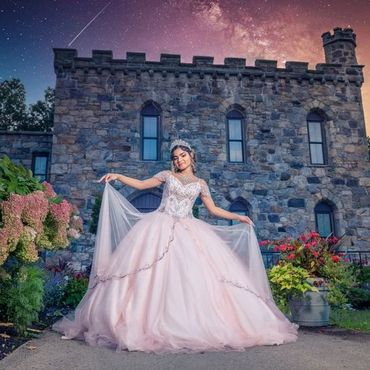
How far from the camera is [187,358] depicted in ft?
10.2

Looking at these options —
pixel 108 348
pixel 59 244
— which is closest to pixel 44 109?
pixel 59 244

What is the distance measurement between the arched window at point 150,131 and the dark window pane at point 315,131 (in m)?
5.90

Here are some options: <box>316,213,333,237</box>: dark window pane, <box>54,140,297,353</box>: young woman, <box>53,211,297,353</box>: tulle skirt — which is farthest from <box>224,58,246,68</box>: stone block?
<box>53,211,297,353</box>: tulle skirt

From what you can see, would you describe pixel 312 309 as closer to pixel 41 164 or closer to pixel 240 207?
pixel 240 207

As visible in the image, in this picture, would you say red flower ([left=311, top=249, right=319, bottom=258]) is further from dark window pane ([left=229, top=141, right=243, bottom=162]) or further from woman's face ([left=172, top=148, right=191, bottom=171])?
dark window pane ([left=229, top=141, right=243, bottom=162])

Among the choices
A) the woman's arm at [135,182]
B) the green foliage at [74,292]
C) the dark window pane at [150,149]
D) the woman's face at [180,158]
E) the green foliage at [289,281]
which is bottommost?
the green foliage at [74,292]

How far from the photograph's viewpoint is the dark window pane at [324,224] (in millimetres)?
13031

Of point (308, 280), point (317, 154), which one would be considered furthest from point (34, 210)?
point (317, 154)

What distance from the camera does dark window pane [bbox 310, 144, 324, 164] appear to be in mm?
13644

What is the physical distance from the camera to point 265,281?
4.53 metres

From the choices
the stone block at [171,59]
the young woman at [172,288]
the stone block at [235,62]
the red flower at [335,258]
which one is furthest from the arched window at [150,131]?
the red flower at [335,258]

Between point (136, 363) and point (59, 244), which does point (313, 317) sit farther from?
point (59, 244)

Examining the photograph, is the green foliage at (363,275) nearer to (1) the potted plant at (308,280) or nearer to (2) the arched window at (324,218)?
(1) the potted plant at (308,280)

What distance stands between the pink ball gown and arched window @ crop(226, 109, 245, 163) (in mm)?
8852
